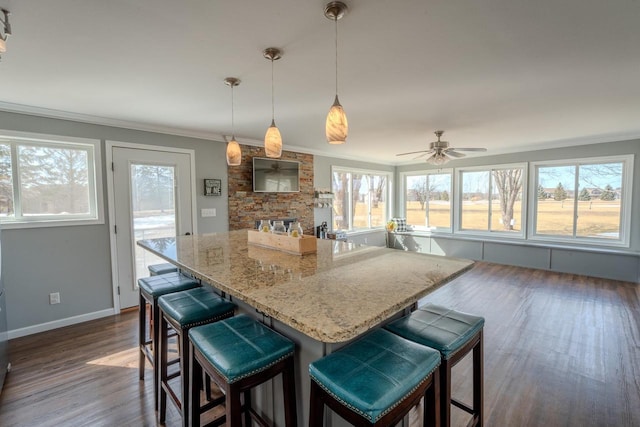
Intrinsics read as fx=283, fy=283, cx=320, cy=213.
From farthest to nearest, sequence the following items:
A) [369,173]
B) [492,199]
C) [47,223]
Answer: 1. [369,173]
2. [492,199]
3. [47,223]

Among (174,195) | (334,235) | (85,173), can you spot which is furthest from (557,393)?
(85,173)

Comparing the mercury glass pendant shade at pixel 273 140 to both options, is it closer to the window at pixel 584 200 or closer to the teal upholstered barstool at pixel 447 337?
the teal upholstered barstool at pixel 447 337

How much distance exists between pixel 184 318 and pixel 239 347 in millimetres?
523

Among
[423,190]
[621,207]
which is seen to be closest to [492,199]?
[423,190]

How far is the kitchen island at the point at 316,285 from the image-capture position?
974 millimetres

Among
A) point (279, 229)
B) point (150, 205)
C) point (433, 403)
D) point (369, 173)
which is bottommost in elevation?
point (433, 403)

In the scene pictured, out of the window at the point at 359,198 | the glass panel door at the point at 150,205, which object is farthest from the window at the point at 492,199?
the glass panel door at the point at 150,205

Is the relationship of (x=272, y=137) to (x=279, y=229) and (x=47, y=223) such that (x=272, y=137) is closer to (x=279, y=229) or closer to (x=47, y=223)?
(x=279, y=229)

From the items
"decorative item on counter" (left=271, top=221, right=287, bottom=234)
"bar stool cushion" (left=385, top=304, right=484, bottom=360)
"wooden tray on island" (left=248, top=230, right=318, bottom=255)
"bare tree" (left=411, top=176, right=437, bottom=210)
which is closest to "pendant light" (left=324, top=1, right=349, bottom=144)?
"wooden tray on island" (left=248, top=230, right=318, bottom=255)

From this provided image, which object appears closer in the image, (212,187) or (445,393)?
(445,393)

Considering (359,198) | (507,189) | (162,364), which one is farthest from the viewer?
(359,198)

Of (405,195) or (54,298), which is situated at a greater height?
(405,195)

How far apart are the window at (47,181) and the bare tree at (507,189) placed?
23.2ft

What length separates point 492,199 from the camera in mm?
6262
